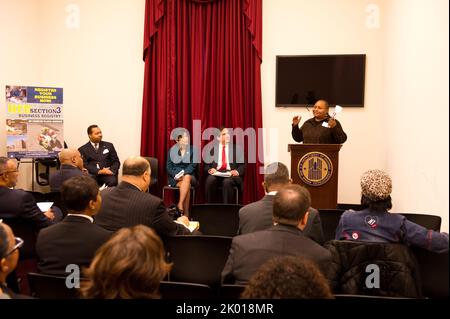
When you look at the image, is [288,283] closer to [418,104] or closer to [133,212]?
[133,212]

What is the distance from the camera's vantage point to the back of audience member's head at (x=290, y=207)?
2271mm

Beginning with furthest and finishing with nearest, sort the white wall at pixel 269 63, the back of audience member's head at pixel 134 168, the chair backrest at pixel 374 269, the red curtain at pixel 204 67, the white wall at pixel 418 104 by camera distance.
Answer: the red curtain at pixel 204 67
the white wall at pixel 269 63
the back of audience member's head at pixel 134 168
the white wall at pixel 418 104
the chair backrest at pixel 374 269

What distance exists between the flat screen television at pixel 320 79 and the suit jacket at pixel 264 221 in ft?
13.5

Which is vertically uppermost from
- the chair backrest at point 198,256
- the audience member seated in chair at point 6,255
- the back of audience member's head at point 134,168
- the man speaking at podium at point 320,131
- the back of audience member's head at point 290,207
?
the man speaking at podium at point 320,131

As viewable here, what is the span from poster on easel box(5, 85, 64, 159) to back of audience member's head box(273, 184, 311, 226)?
513cm

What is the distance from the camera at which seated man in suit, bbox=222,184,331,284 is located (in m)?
2.14

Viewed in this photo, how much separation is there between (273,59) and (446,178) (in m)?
4.73

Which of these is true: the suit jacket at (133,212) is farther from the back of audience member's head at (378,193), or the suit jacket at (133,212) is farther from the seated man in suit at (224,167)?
the seated man in suit at (224,167)

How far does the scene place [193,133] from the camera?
6.95 m

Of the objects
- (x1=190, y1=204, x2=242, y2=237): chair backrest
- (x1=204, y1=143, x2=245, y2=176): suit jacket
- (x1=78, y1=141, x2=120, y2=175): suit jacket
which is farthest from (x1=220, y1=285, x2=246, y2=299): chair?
(x1=78, y1=141, x2=120, y2=175): suit jacket

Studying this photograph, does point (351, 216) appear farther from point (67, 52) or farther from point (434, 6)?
point (67, 52)

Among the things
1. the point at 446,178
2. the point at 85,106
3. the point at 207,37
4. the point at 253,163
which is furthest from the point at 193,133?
the point at 446,178

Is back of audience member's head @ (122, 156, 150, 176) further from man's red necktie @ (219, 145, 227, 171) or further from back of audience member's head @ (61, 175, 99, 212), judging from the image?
man's red necktie @ (219, 145, 227, 171)

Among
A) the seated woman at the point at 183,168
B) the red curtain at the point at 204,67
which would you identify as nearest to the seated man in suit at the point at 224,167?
the seated woman at the point at 183,168
